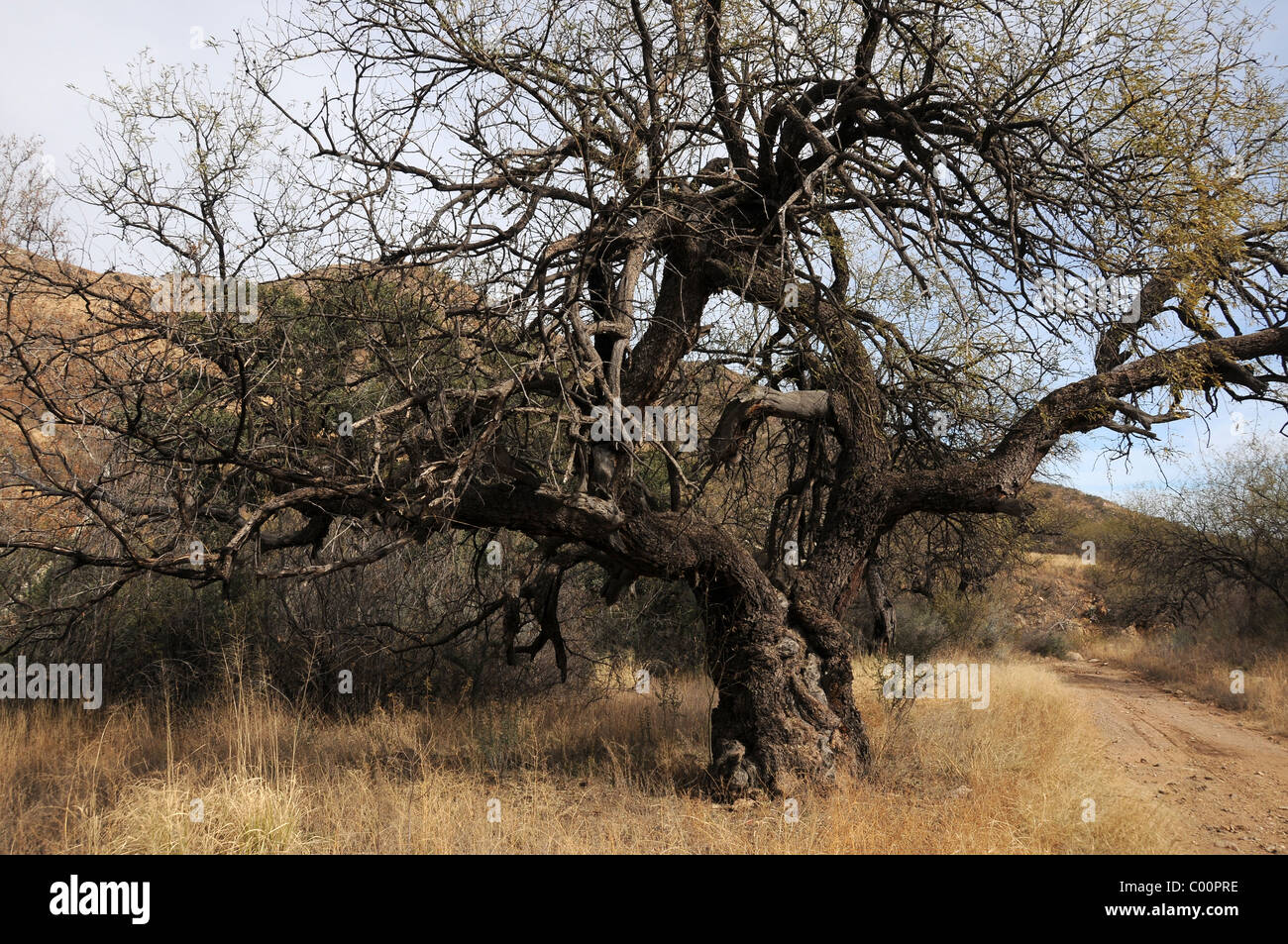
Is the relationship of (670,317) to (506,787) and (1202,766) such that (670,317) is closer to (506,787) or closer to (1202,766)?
(506,787)

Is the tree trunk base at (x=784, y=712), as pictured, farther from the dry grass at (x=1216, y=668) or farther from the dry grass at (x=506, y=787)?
the dry grass at (x=1216, y=668)

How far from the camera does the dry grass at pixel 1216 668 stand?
12.6 metres

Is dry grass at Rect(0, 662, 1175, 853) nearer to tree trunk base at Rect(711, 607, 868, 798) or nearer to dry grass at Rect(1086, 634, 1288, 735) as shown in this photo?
tree trunk base at Rect(711, 607, 868, 798)

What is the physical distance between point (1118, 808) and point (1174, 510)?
63.0ft

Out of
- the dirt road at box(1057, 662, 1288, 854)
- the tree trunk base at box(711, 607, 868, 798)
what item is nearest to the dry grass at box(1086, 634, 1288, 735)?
the dirt road at box(1057, 662, 1288, 854)

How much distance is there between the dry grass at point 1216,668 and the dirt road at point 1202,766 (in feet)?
1.22

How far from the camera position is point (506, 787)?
6.29 m

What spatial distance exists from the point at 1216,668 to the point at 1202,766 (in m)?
8.03

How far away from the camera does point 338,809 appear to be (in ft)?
18.0

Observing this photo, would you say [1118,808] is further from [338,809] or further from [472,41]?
[472,41]

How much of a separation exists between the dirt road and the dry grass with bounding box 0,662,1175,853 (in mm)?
687

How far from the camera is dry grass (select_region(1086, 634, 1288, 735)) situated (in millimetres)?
12617

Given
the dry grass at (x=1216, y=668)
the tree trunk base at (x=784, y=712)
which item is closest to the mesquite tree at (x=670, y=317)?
the tree trunk base at (x=784, y=712)

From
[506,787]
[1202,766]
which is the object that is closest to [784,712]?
[506,787]
